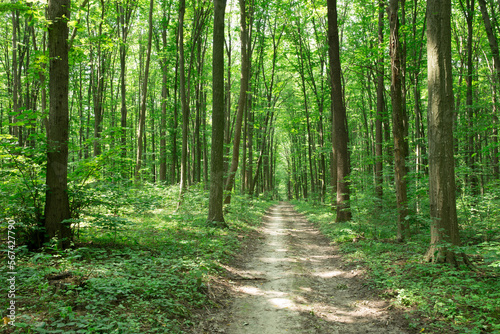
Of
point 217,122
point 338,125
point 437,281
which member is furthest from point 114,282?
point 338,125

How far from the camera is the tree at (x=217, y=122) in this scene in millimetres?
9742

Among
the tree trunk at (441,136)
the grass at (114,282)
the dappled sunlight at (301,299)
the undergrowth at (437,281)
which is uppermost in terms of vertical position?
the tree trunk at (441,136)

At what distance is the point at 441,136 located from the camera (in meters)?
5.55

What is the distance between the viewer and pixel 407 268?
5.55 m

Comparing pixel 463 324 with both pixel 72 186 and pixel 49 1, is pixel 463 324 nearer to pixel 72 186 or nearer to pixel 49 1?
pixel 72 186

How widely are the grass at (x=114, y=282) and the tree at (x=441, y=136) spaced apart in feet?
15.8

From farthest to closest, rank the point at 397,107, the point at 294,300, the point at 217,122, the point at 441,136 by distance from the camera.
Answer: the point at 217,122
the point at 397,107
the point at 441,136
the point at 294,300

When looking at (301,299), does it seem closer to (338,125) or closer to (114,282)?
(114,282)

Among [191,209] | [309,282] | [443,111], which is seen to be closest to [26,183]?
[309,282]

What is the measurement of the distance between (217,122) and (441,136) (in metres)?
6.71

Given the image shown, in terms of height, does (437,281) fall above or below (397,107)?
below

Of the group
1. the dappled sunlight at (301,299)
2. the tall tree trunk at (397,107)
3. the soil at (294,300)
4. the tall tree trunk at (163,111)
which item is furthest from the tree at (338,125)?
the tall tree trunk at (163,111)

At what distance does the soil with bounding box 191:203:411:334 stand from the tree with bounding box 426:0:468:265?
1918mm

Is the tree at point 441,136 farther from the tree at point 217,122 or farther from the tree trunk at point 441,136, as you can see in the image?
the tree at point 217,122
